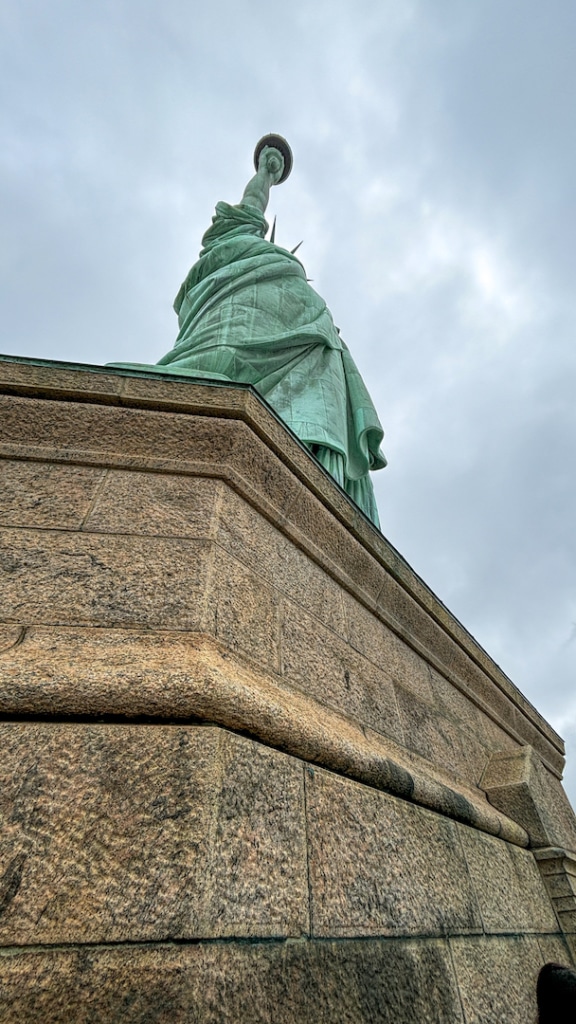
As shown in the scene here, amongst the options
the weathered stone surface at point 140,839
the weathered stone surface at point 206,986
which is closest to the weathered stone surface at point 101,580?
the weathered stone surface at point 140,839

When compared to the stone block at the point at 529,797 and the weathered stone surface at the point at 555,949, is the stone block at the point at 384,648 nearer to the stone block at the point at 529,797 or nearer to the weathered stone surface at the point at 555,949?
the stone block at the point at 529,797

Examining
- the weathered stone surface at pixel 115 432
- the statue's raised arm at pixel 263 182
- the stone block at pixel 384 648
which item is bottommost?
the stone block at pixel 384 648

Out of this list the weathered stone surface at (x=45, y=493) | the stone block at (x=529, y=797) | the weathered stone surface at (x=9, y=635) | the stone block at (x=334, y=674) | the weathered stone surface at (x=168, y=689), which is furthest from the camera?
the stone block at (x=529, y=797)

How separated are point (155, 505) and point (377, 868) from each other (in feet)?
4.29

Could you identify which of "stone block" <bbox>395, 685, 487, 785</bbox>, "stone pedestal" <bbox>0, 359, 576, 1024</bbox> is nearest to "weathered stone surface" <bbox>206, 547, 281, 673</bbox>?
"stone pedestal" <bbox>0, 359, 576, 1024</bbox>

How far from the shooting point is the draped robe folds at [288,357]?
4617 millimetres

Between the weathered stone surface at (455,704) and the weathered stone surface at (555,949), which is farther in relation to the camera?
the weathered stone surface at (455,704)

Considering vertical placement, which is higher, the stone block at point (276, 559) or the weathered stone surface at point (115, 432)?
the weathered stone surface at point (115, 432)

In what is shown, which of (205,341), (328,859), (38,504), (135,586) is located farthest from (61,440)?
(205,341)

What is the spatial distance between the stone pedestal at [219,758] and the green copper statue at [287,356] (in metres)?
2.08

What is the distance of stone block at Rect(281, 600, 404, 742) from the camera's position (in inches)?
73.2

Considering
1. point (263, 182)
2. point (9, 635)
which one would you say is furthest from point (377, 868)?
point (263, 182)

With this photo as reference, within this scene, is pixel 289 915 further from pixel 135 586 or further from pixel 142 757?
pixel 135 586

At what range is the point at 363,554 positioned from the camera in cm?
260
